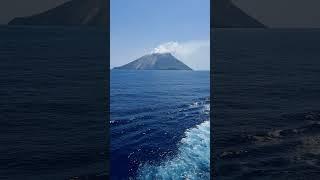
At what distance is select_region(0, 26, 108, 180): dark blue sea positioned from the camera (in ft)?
33.8

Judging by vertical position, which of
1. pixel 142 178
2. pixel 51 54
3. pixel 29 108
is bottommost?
pixel 142 178

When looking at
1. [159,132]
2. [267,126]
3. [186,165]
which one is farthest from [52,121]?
[267,126]

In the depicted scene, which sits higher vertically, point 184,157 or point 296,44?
point 296,44

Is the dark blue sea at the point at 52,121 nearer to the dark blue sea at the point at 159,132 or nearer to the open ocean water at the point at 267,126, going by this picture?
the dark blue sea at the point at 159,132

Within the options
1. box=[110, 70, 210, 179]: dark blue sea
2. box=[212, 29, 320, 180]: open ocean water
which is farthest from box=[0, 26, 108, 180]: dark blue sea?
box=[212, 29, 320, 180]: open ocean water

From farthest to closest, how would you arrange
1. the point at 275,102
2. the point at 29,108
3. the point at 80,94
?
the point at 80,94 < the point at 275,102 < the point at 29,108

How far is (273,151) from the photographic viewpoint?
10.7m

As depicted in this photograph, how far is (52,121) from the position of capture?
1326 centimetres

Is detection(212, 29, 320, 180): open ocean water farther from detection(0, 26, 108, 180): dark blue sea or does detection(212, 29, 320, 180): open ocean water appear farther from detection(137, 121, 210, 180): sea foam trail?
detection(0, 26, 108, 180): dark blue sea

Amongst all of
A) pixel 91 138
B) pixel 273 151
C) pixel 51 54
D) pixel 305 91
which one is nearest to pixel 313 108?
pixel 305 91

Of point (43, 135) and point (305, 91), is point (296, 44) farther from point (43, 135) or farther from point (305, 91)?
point (43, 135)

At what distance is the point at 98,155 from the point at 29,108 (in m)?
4.22

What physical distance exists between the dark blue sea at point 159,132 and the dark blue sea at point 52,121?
22.2 inches

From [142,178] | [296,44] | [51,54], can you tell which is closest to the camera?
[142,178]
